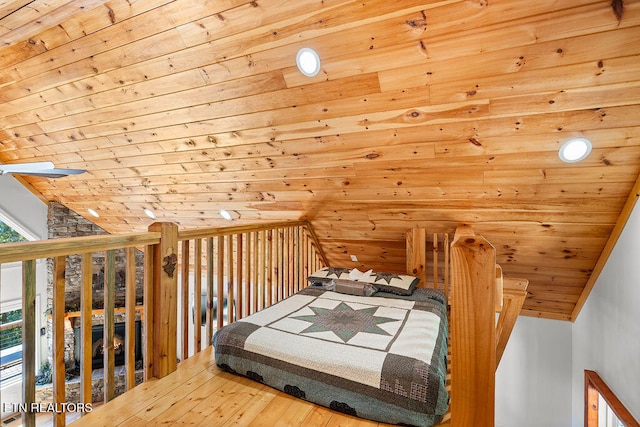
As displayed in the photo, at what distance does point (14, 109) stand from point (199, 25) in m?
2.74

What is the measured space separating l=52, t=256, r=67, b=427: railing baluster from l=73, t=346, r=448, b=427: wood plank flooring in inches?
5.5

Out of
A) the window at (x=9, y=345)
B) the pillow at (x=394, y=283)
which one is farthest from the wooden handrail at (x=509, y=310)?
the window at (x=9, y=345)

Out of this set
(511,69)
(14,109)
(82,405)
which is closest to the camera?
(82,405)

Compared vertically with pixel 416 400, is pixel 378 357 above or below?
above

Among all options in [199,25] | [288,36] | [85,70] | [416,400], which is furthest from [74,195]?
[416,400]

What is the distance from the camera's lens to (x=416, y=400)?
4.50ft

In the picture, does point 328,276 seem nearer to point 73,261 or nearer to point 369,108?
point 369,108

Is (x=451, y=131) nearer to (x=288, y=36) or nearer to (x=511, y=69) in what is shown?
(x=511, y=69)

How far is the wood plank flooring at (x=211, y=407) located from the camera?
56.9 inches

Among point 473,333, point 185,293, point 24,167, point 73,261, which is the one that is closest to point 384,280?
point 185,293

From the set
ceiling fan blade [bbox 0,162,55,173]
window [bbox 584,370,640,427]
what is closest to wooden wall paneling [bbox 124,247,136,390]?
ceiling fan blade [bbox 0,162,55,173]

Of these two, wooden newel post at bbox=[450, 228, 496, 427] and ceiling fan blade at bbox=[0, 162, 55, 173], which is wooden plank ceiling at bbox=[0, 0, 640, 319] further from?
wooden newel post at bbox=[450, 228, 496, 427]

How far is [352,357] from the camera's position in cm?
157

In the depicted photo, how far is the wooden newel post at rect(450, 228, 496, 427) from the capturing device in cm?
108
